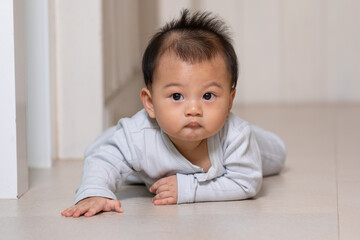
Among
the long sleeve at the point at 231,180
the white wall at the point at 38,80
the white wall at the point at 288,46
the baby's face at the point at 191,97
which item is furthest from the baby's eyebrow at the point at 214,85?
→ the white wall at the point at 288,46

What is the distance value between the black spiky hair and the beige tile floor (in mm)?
243

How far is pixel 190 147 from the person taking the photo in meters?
1.38

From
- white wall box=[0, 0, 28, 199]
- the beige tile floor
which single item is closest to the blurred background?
the beige tile floor

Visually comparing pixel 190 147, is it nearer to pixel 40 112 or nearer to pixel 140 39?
pixel 40 112

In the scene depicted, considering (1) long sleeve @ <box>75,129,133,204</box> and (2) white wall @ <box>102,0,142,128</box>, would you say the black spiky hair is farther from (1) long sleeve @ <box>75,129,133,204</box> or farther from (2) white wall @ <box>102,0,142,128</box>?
(2) white wall @ <box>102,0,142,128</box>

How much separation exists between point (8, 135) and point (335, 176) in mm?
705

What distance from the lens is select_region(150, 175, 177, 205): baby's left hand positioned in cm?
134

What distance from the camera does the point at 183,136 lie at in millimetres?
1273

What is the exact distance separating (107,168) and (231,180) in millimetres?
237

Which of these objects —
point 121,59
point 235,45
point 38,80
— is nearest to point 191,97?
point 38,80

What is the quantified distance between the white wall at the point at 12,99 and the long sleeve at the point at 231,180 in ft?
1.05

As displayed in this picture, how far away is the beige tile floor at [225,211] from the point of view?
116 cm

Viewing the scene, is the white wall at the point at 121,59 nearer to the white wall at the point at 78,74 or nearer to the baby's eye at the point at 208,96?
the white wall at the point at 78,74

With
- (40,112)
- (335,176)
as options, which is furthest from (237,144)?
(40,112)
